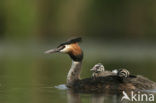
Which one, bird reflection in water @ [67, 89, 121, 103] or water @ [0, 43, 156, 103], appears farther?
water @ [0, 43, 156, 103]

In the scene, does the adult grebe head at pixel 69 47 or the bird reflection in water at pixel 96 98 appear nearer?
the bird reflection in water at pixel 96 98

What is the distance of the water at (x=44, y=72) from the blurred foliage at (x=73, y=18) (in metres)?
1.59

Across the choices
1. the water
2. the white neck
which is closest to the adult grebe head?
the white neck

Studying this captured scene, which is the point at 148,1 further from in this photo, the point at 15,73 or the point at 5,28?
the point at 15,73

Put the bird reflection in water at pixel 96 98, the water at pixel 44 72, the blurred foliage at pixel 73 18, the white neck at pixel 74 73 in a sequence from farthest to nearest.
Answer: the blurred foliage at pixel 73 18
the white neck at pixel 74 73
the water at pixel 44 72
the bird reflection in water at pixel 96 98

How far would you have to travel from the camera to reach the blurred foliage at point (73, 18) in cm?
3097

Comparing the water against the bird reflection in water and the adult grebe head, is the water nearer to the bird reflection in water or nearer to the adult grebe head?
the bird reflection in water

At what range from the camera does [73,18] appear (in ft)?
108

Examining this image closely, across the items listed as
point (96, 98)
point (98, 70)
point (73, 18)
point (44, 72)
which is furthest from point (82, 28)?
point (96, 98)

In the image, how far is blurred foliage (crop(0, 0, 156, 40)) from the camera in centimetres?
3097

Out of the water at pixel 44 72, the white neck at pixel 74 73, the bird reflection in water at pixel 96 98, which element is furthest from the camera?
the white neck at pixel 74 73

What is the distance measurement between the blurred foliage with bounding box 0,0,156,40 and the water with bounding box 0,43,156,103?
62.7 inches

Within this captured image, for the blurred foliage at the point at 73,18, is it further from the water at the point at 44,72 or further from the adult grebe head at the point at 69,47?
the adult grebe head at the point at 69,47

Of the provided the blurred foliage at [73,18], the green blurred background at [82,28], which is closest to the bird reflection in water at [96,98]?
the green blurred background at [82,28]
